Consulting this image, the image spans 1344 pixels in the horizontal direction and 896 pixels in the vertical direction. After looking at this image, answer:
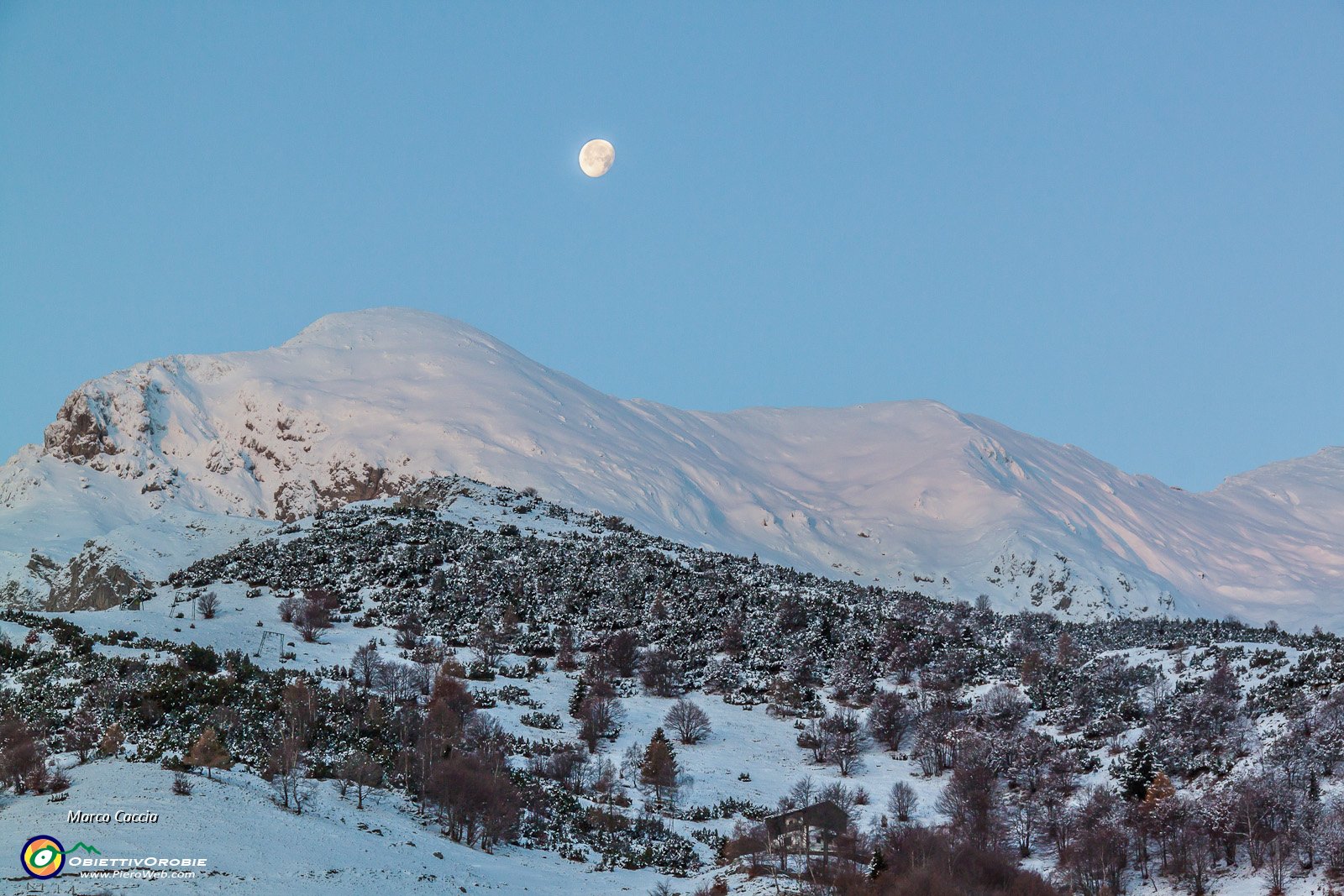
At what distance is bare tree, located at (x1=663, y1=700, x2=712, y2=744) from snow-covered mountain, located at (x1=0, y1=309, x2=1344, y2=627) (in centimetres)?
5397

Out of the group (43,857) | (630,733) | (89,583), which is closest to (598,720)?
(630,733)

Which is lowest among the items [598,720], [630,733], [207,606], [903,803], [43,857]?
[43,857]

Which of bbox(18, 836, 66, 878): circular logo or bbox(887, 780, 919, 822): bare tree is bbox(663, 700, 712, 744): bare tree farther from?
bbox(18, 836, 66, 878): circular logo

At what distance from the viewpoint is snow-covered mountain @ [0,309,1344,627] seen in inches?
4833

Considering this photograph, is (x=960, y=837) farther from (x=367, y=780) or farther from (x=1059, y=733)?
(x=367, y=780)

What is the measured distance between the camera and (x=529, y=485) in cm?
11794

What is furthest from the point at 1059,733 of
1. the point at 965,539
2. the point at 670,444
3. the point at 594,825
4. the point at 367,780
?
the point at 670,444

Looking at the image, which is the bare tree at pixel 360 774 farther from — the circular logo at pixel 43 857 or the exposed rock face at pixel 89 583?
the exposed rock face at pixel 89 583

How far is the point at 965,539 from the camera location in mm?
142250

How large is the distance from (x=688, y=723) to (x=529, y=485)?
60.8 m

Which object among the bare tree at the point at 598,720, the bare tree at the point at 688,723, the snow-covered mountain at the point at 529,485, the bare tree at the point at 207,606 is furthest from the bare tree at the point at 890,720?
the snow-covered mountain at the point at 529,485

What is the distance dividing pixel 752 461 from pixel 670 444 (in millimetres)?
17365

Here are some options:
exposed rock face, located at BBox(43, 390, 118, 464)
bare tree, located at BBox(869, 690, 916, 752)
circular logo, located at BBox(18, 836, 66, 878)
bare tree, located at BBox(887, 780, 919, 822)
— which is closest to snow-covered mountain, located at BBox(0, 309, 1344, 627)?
exposed rock face, located at BBox(43, 390, 118, 464)

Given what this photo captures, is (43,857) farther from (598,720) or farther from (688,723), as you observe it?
(688,723)
